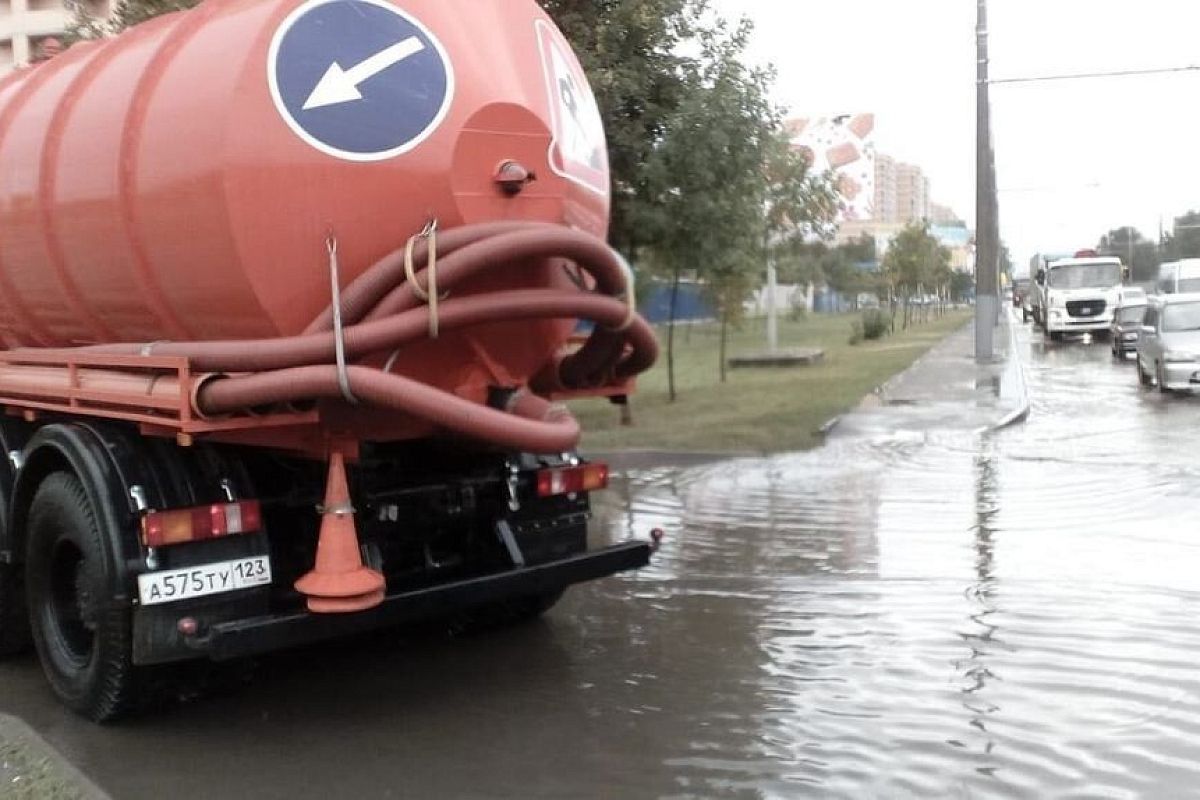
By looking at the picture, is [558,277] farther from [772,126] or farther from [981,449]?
[981,449]

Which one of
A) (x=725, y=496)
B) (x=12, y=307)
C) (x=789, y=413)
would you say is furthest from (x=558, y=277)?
(x=789, y=413)

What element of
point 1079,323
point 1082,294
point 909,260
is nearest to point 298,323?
point 1079,323

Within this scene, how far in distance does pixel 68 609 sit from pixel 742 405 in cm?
1416

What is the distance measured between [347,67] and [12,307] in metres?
2.84

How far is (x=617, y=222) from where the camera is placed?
12.1 m

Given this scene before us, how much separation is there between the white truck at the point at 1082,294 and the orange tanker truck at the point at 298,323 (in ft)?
111

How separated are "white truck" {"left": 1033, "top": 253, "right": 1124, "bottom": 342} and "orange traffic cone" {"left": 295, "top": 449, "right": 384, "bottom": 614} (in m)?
35.3

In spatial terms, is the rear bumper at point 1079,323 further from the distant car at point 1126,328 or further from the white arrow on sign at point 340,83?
the white arrow on sign at point 340,83

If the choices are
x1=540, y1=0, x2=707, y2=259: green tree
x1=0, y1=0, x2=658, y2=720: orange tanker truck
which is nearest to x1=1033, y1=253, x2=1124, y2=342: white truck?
x1=540, y1=0, x2=707, y2=259: green tree

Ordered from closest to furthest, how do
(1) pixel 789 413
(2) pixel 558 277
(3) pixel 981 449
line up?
(2) pixel 558 277
(3) pixel 981 449
(1) pixel 789 413

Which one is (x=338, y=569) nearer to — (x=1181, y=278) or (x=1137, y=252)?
(x=1181, y=278)

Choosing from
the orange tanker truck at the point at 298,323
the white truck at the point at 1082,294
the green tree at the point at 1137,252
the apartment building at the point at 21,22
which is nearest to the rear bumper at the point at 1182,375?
the orange tanker truck at the point at 298,323

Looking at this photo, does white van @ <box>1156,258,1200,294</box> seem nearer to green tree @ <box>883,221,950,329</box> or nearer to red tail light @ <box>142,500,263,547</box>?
green tree @ <box>883,221,950,329</box>

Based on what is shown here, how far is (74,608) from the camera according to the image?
5.65m
